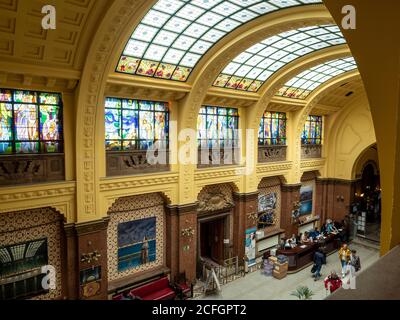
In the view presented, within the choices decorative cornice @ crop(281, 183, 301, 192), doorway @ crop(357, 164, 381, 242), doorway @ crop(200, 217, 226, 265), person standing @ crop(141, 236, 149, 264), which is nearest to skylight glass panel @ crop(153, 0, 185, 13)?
person standing @ crop(141, 236, 149, 264)

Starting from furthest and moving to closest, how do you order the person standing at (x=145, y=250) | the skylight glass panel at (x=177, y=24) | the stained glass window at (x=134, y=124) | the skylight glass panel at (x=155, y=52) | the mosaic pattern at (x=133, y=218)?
the person standing at (x=145, y=250), the mosaic pattern at (x=133, y=218), the stained glass window at (x=134, y=124), the skylight glass panel at (x=155, y=52), the skylight glass panel at (x=177, y=24)

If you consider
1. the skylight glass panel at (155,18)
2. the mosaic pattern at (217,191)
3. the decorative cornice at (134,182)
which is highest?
the skylight glass panel at (155,18)

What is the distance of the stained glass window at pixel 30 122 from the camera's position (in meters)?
9.84

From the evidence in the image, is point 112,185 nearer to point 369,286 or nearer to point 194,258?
point 194,258

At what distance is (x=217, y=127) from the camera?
1609 cm

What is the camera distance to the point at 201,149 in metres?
15.2

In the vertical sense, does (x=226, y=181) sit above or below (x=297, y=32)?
below

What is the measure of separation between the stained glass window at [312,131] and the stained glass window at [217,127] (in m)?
7.36

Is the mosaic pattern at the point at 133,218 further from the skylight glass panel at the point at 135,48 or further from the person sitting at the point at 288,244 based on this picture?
the person sitting at the point at 288,244

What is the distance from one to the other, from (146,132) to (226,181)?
5194 mm

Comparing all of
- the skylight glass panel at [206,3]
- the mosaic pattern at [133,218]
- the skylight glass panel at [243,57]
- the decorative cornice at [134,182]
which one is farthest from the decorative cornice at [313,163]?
the skylight glass panel at [206,3]

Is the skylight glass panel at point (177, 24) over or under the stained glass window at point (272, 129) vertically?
over

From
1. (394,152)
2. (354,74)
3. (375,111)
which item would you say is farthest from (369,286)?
(354,74)

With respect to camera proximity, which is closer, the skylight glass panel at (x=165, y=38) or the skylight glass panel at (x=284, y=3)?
the skylight glass panel at (x=284, y=3)
